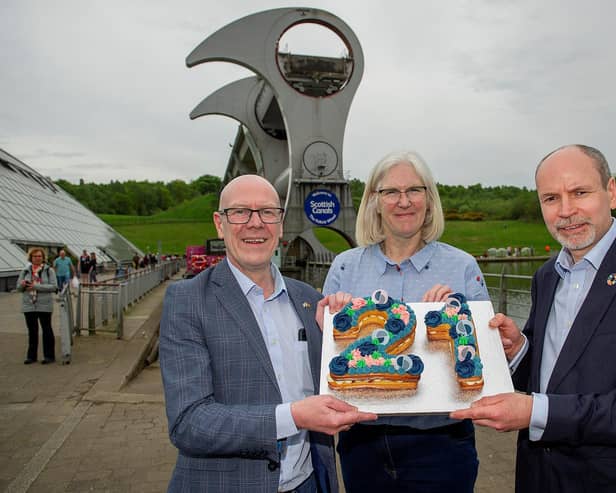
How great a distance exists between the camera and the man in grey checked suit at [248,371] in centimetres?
204

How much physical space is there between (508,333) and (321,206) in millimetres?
27379

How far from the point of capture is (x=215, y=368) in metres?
2.25

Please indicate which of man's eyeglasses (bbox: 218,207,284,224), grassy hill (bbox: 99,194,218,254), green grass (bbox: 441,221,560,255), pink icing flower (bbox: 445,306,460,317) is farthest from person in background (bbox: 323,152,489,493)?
grassy hill (bbox: 99,194,218,254)

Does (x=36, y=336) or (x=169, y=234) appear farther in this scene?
(x=169, y=234)

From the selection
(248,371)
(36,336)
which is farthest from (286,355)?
(36,336)

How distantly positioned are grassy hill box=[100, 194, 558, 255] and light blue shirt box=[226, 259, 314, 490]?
58.1m

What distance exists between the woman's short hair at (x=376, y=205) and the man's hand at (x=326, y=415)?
4.40 feet

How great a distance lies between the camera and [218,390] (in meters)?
2.25

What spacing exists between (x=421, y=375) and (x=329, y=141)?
2998 cm

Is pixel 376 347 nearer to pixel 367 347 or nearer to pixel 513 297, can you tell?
pixel 367 347

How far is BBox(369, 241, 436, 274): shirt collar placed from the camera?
295 cm

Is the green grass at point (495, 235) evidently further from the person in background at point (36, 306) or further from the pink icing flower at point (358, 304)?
the pink icing flower at point (358, 304)

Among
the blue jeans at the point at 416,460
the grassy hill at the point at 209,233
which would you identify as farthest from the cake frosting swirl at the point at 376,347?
the grassy hill at the point at 209,233

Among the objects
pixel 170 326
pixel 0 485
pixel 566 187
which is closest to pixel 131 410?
pixel 0 485
